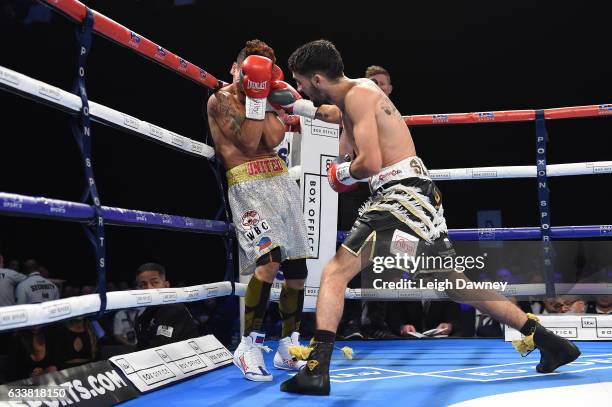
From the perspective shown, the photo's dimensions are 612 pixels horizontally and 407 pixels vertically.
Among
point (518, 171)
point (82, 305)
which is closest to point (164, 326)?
point (82, 305)

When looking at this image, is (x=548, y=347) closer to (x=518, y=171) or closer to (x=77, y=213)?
(x=518, y=171)

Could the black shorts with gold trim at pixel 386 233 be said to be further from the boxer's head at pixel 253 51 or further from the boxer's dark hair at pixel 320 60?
the boxer's head at pixel 253 51

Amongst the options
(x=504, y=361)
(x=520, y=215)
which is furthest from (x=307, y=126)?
A: (x=520, y=215)

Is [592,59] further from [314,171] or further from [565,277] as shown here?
[314,171]

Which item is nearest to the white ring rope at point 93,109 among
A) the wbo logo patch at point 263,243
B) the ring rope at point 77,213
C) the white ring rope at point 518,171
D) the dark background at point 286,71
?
the ring rope at point 77,213

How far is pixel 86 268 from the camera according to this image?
9.20m

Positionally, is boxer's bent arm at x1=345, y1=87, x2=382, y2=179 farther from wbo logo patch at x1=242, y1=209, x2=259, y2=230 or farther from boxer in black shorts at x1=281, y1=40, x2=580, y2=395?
wbo logo patch at x1=242, y1=209, x2=259, y2=230

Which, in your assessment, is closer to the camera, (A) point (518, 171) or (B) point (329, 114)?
(B) point (329, 114)

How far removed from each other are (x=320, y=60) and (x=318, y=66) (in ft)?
0.08

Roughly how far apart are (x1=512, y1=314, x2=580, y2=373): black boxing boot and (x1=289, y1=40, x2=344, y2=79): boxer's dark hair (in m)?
1.21

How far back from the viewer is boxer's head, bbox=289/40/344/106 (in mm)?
2439

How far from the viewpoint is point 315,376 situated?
2.13m

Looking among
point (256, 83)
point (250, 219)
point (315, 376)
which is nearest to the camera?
point (315, 376)

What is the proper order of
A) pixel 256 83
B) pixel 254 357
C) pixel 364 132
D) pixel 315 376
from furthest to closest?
pixel 256 83, pixel 254 357, pixel 364 132, pixel 315 376
